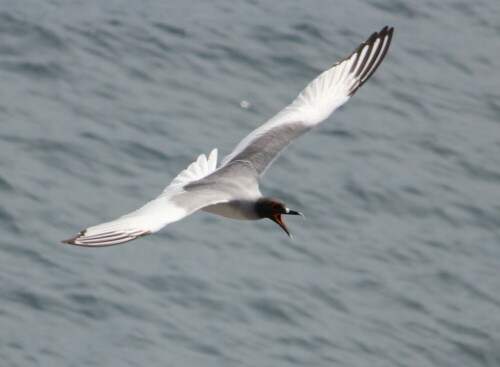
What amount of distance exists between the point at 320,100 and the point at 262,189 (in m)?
2.60

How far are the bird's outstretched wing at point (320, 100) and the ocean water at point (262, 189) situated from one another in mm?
1974

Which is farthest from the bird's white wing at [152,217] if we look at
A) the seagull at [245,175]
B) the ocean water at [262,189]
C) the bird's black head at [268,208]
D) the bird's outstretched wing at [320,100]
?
the ocean water at [262,189]

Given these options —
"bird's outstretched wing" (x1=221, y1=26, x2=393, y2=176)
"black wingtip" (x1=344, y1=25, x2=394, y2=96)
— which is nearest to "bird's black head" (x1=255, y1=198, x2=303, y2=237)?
"bird's outstretched wing" (x1=221, y1=26, x2=393, y2=176)

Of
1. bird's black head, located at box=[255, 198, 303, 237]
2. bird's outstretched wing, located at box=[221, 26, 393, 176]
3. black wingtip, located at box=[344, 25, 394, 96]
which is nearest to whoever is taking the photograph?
bird's black head, located at box=[255, 198, 303, 237]

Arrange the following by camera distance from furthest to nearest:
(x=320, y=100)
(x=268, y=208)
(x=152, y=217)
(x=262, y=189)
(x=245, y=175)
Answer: (x=262, y=189) → (x=320, y=100) → (x=245, y=175) → (x=268, y=208) → (x=152, y=217)

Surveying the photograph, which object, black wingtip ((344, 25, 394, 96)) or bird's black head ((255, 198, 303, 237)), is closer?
bird's black head ((255, 198, 303, 237))

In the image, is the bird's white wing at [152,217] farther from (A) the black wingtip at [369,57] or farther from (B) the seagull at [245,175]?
(A) the black wingtip at [369,57]

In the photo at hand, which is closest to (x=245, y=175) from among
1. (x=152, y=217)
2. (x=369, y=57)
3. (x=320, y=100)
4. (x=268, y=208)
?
(x=268, y=208)

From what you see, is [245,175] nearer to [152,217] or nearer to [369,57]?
[152,217]

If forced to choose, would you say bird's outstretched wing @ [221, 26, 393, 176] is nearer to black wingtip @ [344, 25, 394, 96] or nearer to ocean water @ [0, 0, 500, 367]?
black wingtip @ [344, 25, 394, 96]

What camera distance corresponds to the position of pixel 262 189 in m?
13.5

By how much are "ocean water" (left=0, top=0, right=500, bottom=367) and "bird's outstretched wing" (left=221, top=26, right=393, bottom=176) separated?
197cm

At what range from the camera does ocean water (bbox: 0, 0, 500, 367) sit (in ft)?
37.3

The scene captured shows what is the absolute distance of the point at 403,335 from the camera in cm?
1216
